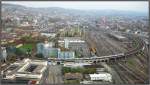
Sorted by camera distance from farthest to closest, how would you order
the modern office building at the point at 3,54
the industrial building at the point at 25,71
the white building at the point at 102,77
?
the modern office building at the point at 3,54 < the white building at the point at 102,77 < the industrial building at the point at 25,71

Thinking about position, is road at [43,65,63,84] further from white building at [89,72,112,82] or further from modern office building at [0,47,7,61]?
modern office building at [0,47,7,61]

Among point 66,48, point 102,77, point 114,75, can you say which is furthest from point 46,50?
point 114,75

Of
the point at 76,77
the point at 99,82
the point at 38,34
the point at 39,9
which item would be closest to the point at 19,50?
the point at 38,34

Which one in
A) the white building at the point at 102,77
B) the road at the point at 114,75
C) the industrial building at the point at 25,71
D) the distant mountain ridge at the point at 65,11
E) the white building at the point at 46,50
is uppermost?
the distant mountain ridge at the point at 65,11

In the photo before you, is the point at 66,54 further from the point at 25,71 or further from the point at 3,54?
the point at 3,54

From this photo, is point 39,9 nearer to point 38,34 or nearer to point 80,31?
point 38,34

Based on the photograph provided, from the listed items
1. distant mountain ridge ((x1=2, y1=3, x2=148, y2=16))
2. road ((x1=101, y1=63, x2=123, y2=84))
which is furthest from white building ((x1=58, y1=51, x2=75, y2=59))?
distant mountain ridge ((x1=2, y1=3, x2=148, y2=16))

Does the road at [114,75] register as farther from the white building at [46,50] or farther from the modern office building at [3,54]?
the modern office building at [3,54]

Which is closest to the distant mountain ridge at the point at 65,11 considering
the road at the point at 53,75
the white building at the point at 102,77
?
the road at the point at 53,75
